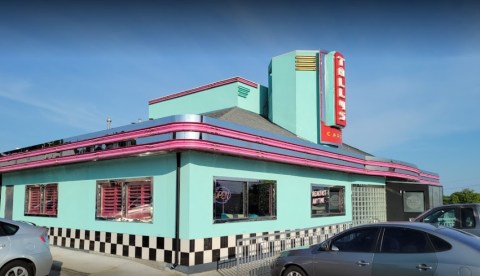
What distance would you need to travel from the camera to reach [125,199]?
11.3 meters

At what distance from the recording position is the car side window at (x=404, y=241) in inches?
251

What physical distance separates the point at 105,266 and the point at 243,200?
3921 millimetres

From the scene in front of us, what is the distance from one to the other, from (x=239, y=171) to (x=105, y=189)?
13.3 ft

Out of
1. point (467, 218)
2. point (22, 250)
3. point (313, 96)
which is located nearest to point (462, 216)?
point (467, 218)

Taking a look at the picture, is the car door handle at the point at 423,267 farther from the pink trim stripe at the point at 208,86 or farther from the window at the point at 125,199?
the pink trim stripe at the point at 208,86

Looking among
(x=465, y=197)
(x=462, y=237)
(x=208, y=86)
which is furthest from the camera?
(x=465, y=197)

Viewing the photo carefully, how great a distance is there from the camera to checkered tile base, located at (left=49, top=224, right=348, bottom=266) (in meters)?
9.64

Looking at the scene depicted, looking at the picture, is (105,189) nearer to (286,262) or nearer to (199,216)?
(199,216)

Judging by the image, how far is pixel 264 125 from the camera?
1567 centimetres

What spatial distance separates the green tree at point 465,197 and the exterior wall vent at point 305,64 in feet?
84.8

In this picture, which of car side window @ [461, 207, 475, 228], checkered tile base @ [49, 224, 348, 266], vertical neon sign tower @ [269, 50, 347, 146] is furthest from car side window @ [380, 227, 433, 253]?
Answer: vertical neon sign tower @ [269, 50, 347, 146]

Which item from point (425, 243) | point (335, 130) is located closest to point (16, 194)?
point (335, 130)

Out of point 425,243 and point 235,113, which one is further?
point 235,113

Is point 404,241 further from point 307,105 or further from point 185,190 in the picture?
point 307,105
